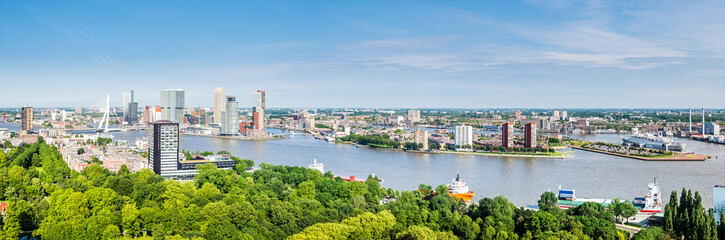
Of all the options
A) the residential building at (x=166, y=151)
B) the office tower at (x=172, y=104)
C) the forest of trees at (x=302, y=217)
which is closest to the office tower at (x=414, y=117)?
the office tower at (x=172, y=104)

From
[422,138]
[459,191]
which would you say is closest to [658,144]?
[422,138]

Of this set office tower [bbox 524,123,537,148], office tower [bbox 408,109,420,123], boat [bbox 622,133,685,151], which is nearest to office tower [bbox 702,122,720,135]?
boat [bbox 622,133,685,151]

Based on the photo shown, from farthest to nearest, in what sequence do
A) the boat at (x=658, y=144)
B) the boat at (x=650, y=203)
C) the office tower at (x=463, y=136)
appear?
the office tower at (x=463, y=136), the boat at (x=658, y=144), the boat at (x=650, y=203)

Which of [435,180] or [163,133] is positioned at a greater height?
[163,133]

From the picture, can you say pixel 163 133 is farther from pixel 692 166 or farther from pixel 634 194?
pixel 692 166

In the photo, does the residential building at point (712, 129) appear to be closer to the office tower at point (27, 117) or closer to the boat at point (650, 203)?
the boat at point (650, 203)

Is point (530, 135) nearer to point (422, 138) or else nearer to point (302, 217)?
point (422, 138)

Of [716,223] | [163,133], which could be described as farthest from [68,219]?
[716,223]
